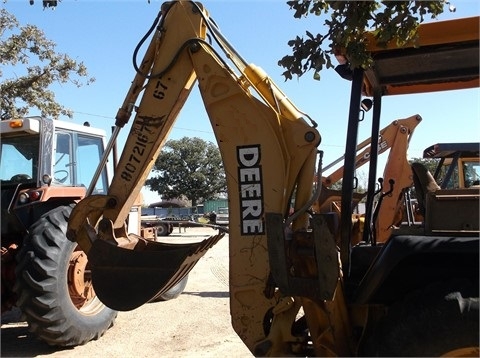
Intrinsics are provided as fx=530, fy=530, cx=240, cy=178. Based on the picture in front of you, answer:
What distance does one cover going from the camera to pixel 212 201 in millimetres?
49156

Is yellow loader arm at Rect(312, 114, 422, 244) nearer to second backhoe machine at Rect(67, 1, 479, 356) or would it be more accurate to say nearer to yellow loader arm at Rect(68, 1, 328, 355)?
second backhoe machine at Rect(67, 1, 479, 356)

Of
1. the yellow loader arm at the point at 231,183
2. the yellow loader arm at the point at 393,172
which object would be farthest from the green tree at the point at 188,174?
the yellow loader arm at the point at 231,183

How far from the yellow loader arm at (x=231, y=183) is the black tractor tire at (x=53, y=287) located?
1662mm

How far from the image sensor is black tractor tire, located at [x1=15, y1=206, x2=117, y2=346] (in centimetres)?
534

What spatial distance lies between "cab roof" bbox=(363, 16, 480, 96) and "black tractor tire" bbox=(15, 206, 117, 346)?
12.0ft

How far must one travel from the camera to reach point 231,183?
3.49 metres

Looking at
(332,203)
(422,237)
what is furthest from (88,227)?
(332,203)

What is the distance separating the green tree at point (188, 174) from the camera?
5356cm

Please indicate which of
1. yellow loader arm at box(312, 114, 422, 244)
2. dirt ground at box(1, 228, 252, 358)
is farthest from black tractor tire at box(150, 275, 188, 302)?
yellow loader arm at box(312, 114, 422, 244)

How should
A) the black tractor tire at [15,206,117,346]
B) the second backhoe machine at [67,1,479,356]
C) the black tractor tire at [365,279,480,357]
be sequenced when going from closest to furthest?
1. the black tractor tire at [365,279,480,357]
2. the second backhoe machine at [67,1,479,356]
3. the black tractor tire at [15,206,117,346]

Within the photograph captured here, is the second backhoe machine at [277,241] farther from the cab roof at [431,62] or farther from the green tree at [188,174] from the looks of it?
the green tree at [188,174]

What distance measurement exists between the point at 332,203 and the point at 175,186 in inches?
1874

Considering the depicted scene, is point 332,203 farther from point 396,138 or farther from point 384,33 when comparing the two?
point 384,33

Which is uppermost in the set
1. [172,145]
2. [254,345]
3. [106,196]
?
[172,145]
